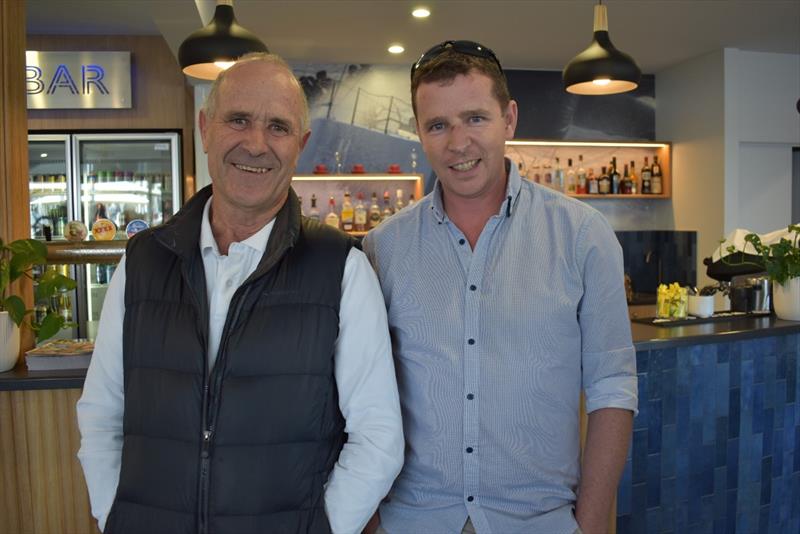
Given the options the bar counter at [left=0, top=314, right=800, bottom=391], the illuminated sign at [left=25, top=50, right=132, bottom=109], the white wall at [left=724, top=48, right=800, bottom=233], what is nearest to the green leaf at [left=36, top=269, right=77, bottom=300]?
the bar counter at [left=0, top=314, right=800, bottom=391]

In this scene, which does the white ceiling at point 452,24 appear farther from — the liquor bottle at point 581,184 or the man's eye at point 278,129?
the man's eye at point 278,129

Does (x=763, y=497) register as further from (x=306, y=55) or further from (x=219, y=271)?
(x=306, y=55)

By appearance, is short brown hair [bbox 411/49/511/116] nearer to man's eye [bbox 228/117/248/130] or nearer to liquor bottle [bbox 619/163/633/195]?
man's eye [bbox 228/117/248/130]

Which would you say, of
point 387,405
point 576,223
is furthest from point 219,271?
point 576,223

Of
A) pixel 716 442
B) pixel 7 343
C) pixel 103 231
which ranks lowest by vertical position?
pixel 716 442

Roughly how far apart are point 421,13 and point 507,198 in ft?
11.2

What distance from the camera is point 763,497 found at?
299 centimetres

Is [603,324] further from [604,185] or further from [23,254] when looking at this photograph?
[604,185]

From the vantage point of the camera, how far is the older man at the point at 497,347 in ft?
4.62

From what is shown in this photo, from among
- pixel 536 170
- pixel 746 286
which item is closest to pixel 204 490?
pixel 746 286

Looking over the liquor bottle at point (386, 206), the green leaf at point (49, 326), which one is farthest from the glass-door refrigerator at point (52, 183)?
the green leaf at point (49, 326)

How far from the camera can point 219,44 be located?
2.93 m

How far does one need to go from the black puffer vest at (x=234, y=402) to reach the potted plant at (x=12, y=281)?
1065 mm

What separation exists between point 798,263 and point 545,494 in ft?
8.07
